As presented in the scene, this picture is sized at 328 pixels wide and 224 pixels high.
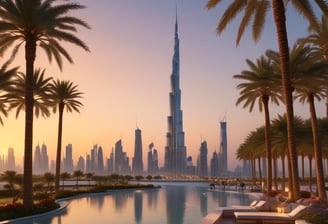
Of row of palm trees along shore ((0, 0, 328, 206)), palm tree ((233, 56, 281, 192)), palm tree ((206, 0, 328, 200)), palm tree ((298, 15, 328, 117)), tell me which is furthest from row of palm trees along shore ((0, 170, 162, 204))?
palm tree ((298, 15, 328, 117))

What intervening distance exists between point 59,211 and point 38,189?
23.4 m

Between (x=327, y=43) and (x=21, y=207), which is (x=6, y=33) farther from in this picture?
(x=327, y=43)

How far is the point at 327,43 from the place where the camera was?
26641 mm

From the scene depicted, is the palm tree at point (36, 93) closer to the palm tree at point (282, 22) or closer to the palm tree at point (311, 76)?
the palm tree at point (282, 22)

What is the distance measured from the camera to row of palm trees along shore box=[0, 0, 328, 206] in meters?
18.2

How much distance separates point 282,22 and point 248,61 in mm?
16332

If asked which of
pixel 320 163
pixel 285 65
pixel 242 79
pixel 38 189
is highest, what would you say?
pixel 242 79

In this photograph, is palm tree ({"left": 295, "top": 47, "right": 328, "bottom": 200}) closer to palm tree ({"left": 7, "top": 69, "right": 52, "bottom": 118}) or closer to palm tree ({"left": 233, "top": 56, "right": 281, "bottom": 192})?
palm tree ({"left": 233, "top": 56, "right": 281, "bottom": 192})

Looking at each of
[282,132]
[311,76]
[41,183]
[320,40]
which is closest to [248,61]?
[320,40]

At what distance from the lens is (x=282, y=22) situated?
17.9 meters

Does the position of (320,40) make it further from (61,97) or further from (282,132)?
(61,97)

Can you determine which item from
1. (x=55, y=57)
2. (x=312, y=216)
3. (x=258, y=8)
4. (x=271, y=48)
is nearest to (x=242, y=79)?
(x=271, y=48)

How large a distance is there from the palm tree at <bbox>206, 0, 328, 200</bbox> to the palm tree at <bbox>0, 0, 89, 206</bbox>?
953 centimetres

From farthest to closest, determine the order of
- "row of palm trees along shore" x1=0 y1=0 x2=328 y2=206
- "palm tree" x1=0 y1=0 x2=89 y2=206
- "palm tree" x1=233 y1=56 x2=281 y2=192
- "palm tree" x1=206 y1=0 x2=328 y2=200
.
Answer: "palm tree" x1=233 y1=56 x2=281 y2=192
"palm tree" x1=0 y1=0 x2=89 y2=206
"row of palm trees along shore" x1=0 y1=0 x2=328 y2=206
"palm tree" x1=206 y1=0 x2=328 y2=200
